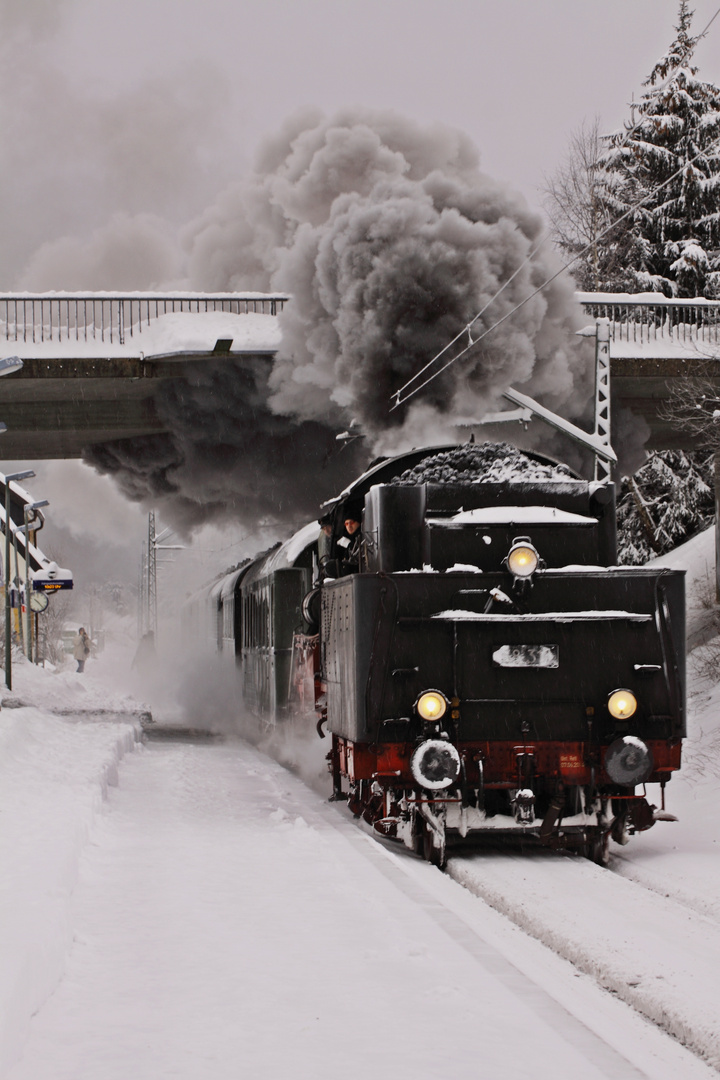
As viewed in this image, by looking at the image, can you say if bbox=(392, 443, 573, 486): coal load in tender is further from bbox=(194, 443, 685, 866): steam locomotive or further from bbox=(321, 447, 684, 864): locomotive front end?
bbox=(321, 447, 684, 864): locomotive front end

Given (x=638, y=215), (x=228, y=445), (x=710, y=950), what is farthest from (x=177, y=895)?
(x=638, y=215)

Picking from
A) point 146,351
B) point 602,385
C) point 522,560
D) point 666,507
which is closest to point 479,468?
point 522,560

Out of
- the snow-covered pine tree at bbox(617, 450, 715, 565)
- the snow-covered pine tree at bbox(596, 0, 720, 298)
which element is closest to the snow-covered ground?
the snow-covered pine tree at bbox(617, 450, 715, 565)

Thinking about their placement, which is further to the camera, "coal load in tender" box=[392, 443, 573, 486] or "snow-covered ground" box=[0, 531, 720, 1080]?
"coal load in tender" box=[392, 443, 573, 486]

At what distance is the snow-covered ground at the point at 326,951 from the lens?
3.64 metres

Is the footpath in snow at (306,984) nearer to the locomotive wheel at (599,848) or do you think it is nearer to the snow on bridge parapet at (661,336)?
the locomotive wheel at (599,848)

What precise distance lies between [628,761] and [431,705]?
122cm

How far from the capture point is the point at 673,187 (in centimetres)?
3164

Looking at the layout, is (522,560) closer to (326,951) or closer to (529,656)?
(529,656)

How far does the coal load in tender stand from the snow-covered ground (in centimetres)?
251

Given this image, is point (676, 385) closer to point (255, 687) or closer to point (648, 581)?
point (255, 687)

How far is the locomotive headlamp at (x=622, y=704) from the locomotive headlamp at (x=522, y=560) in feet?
2.98

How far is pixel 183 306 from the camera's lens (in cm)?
2097

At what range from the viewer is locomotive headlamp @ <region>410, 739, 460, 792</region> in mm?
6773
